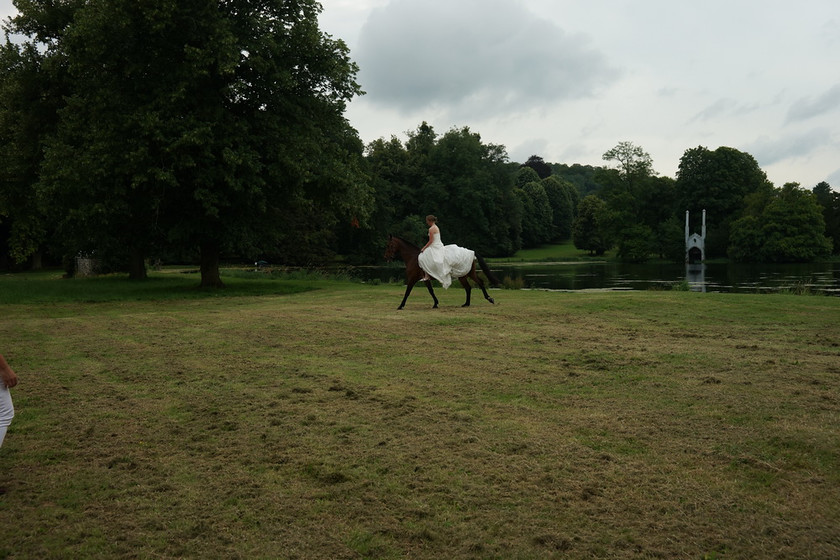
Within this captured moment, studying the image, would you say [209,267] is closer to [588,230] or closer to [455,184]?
[455,184]

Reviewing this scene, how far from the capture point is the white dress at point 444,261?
1582 centimetres

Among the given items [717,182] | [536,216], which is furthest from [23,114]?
[536,216]

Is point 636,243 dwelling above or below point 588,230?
below

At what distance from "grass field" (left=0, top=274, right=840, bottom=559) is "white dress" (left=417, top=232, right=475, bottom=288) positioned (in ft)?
14.6

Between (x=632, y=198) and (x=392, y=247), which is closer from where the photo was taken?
(x=392, y=247)

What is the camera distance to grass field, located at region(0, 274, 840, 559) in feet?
12.7

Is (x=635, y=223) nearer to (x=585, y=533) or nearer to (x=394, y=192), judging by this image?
(x=394, y=192)

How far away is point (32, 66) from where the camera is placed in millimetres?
26562

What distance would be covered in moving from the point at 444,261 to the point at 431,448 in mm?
10636

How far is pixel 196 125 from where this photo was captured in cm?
2119

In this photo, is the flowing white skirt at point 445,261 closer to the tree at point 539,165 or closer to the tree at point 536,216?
the tree at point 536,216

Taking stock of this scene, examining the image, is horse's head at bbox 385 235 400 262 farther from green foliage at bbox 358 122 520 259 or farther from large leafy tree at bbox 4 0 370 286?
green foliage at bbox 358 122 520 259

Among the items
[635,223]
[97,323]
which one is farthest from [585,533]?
[635,223]

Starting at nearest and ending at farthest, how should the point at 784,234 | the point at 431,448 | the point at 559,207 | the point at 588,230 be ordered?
the point at 431,448, the point at 784,234, the point at 588,230, the point at 559,207
